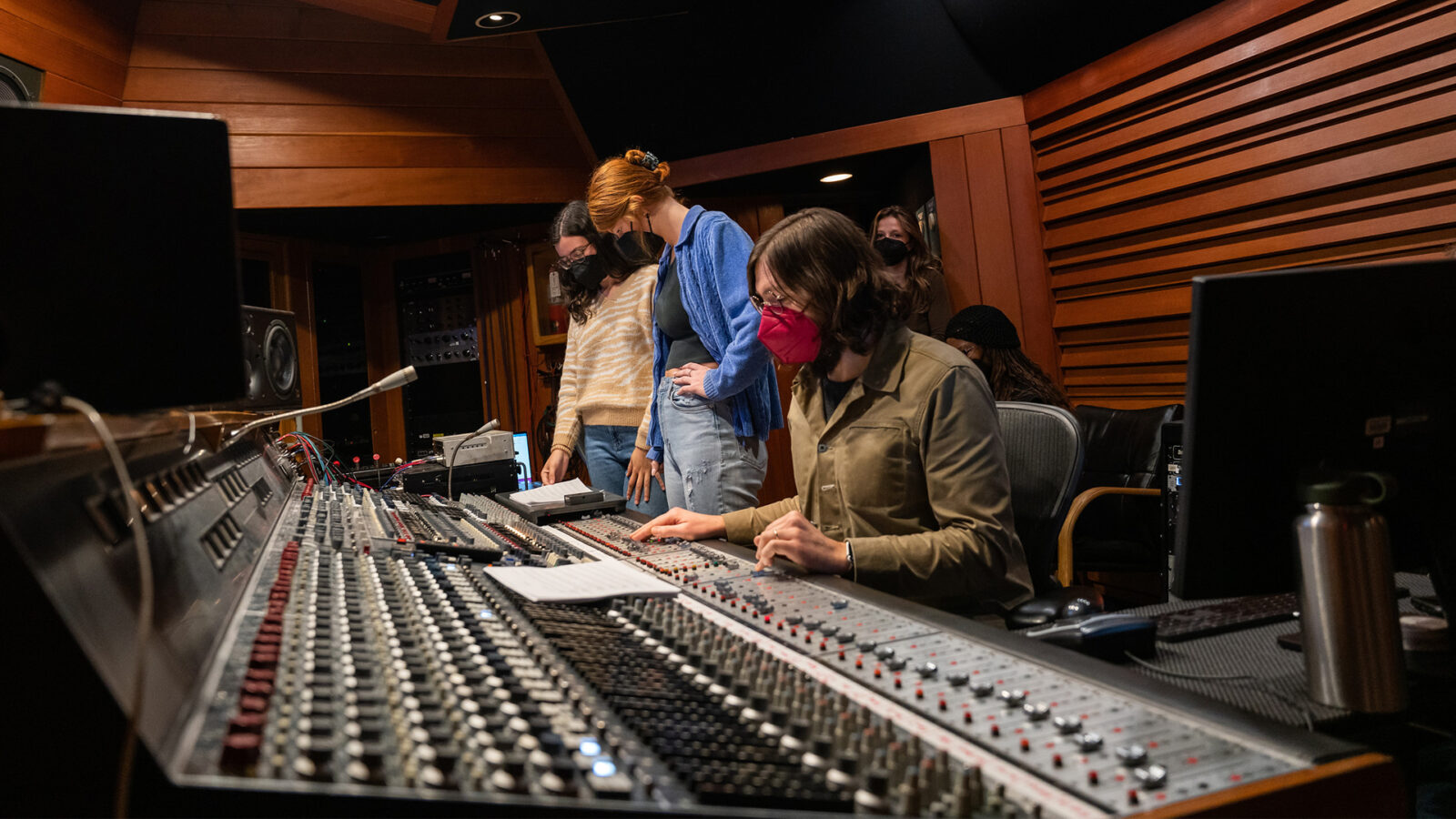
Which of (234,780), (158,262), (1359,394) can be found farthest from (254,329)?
(1359,394)

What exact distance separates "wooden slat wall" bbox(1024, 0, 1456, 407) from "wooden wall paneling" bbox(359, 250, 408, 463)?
4.48 m

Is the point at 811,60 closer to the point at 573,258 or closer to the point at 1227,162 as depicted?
the point at 573,258

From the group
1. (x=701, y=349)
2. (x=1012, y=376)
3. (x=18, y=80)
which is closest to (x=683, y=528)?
(x=701, y=349)

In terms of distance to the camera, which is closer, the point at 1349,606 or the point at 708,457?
the point at 1349,606

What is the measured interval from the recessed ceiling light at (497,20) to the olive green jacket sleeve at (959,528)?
3.07 metres

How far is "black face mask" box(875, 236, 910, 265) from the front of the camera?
3875 mm

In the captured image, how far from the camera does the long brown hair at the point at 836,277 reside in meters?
1.80

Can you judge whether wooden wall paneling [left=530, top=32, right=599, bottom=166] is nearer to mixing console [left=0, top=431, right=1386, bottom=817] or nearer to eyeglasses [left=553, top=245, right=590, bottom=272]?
eyeglasses [left=553, top=245, right=590, bottom=272]

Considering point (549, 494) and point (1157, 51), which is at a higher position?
point (1157, 51)

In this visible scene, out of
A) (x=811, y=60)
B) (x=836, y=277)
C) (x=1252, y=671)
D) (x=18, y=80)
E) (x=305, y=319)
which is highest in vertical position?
(x=18, y=80)

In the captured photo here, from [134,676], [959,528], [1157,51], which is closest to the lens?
[134,676]

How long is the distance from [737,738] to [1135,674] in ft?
1.37

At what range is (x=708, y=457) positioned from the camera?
101 inches

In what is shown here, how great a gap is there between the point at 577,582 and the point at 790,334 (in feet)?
2.34
